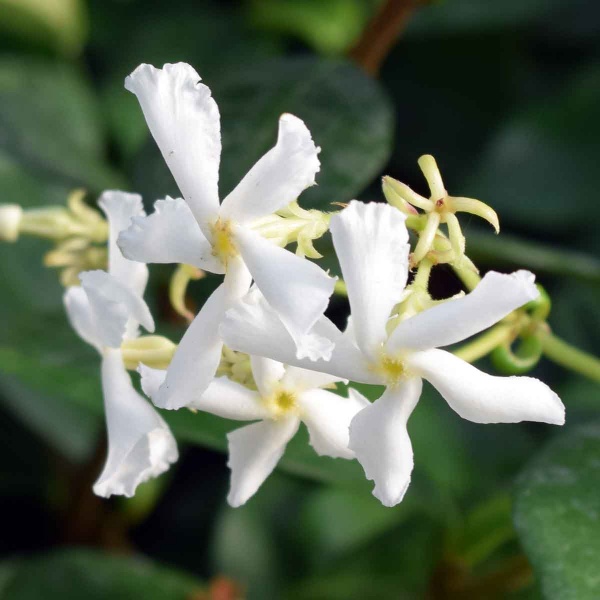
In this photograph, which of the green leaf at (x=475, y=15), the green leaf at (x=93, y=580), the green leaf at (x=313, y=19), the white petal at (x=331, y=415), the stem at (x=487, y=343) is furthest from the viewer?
the green leaf at (x=313, y=19)

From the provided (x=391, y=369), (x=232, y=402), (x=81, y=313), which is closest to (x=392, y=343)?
(x=391, y=369)

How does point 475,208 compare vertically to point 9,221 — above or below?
above

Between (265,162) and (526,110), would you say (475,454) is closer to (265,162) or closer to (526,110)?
(526,110)

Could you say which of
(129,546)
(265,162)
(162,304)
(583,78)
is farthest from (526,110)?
(265,162)

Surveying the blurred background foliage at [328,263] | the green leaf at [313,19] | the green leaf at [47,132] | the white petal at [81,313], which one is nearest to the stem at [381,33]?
the blurred background foliage at [328,263]

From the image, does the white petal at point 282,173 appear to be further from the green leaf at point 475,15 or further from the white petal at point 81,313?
the green leaf at point 475,15

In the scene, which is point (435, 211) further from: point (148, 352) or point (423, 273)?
point (148, 352)

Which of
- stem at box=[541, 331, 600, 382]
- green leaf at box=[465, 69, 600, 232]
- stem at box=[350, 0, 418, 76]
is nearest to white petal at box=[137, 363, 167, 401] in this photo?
stem at box=[541, 331, 600, 382]
